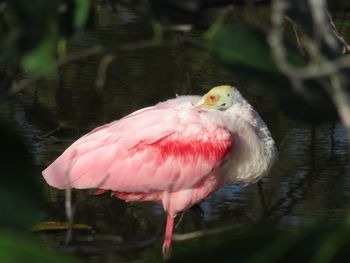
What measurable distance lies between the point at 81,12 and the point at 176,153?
12.2ft

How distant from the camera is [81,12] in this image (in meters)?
0.89

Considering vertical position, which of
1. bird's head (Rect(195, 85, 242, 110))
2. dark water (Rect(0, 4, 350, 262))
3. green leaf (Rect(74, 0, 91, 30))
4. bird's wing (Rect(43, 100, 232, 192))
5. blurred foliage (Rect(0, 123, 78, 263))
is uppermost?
green leaf (Rect(74, 0, 91, 30))

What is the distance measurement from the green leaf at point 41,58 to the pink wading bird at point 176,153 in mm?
3614

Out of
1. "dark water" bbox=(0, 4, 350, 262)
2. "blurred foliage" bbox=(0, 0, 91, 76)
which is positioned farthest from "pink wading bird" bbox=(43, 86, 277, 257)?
"blurred foliage" bbox=(0, 0, 91, 76)

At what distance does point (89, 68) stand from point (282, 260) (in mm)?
6641

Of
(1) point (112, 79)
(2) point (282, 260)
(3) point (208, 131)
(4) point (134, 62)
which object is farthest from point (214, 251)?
(4) point (134, 62)

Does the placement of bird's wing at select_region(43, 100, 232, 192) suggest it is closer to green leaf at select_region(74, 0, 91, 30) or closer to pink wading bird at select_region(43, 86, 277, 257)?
pink wading bird at select_region(43, 86, 277, 257)

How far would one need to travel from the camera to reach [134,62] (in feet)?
24.4

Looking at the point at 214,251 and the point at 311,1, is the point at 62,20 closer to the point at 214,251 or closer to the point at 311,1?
the point at 311,1

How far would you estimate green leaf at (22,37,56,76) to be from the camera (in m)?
0.78

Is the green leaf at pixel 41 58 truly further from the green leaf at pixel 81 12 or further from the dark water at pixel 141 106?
the dark water at pixel 141 106

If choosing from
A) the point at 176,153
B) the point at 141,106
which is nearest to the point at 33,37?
the point at 176,153

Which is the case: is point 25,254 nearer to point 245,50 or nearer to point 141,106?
point 245,50

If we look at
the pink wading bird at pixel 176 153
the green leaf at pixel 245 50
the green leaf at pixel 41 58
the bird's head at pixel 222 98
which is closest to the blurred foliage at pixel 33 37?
the green leaf at pixel 41 58
